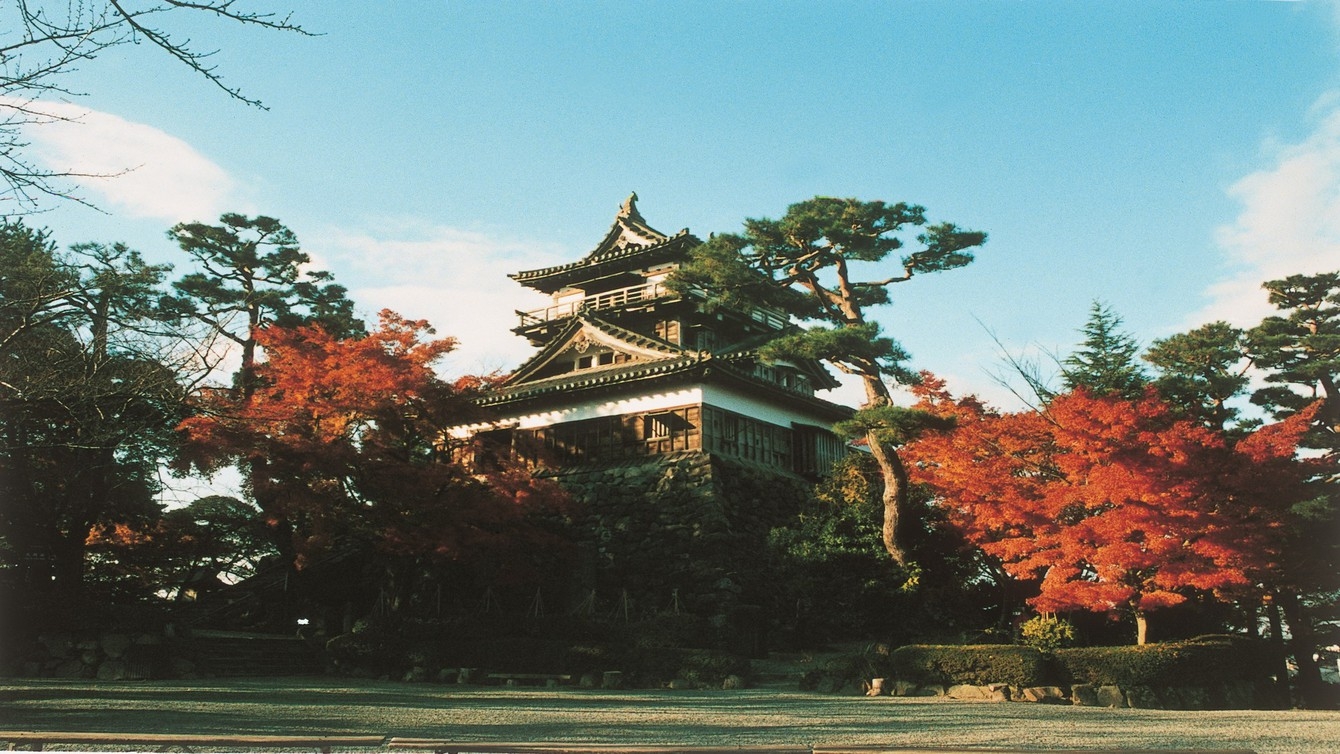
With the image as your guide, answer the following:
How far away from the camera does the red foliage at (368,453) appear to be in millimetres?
20844

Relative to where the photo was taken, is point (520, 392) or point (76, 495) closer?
point (76, 495)

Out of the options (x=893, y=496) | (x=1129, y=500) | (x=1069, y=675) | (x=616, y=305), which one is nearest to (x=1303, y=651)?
(x=1129, y=500)

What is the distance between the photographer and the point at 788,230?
2323 centimetres

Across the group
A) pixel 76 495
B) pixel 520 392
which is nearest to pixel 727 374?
pixel 520 392

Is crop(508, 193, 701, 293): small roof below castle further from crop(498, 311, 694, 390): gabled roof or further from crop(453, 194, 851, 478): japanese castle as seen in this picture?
crop(498, 311, 694, 390): gabled roof

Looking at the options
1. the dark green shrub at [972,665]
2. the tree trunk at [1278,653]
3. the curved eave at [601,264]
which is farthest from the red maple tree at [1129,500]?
the curved eave at [601,264]

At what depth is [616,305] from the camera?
32688 millimetres

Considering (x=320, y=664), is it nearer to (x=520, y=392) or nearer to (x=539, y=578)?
(x=539, y=578)

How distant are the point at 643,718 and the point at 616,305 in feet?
72.0

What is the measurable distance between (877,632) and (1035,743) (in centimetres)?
1342

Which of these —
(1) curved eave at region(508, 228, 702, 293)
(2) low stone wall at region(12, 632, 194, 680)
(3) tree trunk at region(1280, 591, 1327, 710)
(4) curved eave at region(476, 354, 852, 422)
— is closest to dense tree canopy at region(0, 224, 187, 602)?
(2) low stone wall at region(12, 632, 194, 680)

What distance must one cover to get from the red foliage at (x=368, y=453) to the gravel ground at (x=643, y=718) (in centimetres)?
522

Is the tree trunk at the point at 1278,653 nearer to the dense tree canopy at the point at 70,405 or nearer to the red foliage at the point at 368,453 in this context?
the red foliage at the point at 368,453

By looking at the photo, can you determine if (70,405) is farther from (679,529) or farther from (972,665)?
(679,529)
